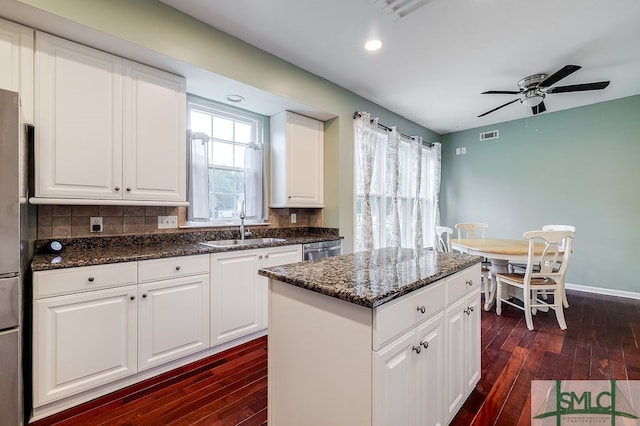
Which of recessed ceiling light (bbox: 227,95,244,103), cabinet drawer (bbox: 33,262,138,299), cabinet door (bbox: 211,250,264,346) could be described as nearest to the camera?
cabinet drawer (bbox: 33,262,138,299)

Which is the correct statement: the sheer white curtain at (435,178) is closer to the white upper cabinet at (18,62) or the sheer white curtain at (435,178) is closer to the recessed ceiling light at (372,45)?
the recessed ceiling light at (372,45)

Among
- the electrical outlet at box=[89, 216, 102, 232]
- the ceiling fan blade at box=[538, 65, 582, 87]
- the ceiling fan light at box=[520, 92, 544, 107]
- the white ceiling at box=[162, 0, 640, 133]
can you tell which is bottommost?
the electrical outlet at box=[89, 216, 102, 232]

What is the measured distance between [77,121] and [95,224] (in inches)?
30.2

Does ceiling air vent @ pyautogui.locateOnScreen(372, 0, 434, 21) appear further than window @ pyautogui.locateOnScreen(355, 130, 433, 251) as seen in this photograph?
No

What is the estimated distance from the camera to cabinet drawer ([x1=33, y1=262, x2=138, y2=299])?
1581 millimetres

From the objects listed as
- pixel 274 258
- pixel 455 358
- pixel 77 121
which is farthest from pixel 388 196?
pixel 77 121

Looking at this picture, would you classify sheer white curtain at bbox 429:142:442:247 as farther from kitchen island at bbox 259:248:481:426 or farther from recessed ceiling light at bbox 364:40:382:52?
kitchen island at bbox 259:248:481:426

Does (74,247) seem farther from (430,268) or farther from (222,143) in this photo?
(430,268)

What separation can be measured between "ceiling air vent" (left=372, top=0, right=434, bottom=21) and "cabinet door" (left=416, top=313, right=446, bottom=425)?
211 centimetres

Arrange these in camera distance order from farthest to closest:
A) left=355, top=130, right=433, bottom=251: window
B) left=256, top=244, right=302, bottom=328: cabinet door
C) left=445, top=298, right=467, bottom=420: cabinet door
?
1. left=355, top=130, right=433, bottom=251: window
2. left=256, top=244, right=302, bottom=328: cabinet door
3. left=445, top=298, right=467, bottom=420: cabinet door

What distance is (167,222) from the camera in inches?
100

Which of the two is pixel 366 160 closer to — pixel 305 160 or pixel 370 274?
pixel 305 160

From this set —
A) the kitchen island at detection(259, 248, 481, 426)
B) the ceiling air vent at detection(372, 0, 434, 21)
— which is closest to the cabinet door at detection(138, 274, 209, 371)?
the kitchen island at detection(259, 248, 481, 426)

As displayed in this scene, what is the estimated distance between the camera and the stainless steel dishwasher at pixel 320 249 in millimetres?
2959
